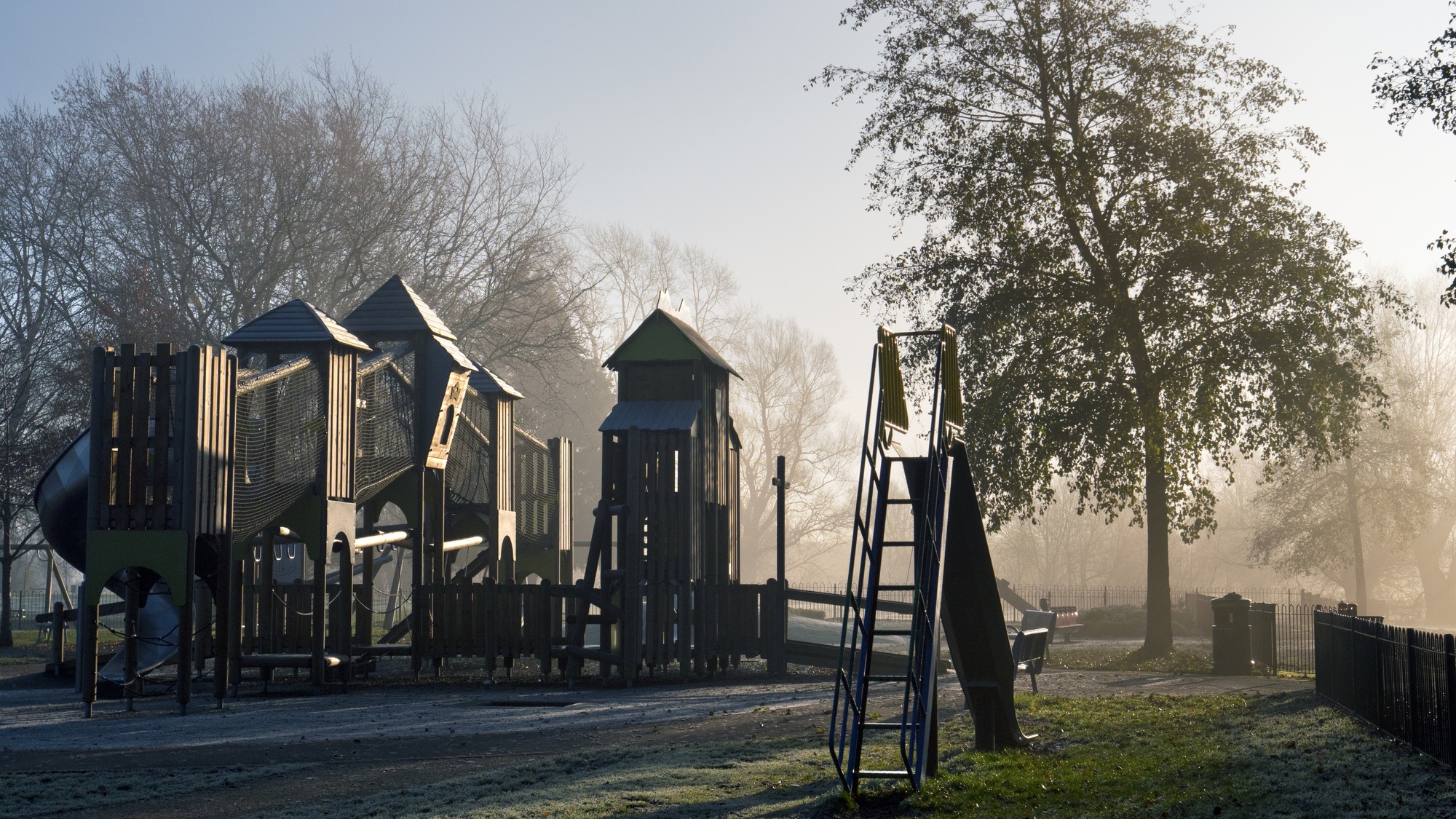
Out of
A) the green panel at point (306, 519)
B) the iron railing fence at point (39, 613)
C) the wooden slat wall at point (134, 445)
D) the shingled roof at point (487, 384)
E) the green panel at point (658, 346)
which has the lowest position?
the iron railing fence at point (39, 613)

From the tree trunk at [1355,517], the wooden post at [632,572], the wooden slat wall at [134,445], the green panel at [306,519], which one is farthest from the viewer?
the tree trunk at [1355,517]

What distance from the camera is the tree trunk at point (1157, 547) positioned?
24500mm

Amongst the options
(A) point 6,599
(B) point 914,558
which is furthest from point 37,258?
(B) point 914,558

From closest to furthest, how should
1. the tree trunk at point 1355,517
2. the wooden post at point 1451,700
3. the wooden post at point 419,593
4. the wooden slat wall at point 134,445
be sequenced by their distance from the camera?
the wooden post at point 1451,700 → the wooden slat wall at point 134,445 → the wooden post at point 419,593 → the tree trunk at point 1355,517

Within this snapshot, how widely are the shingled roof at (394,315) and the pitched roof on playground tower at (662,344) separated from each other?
2.92 m

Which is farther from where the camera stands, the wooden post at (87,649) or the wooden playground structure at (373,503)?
the wooden playground structure at (373,503)

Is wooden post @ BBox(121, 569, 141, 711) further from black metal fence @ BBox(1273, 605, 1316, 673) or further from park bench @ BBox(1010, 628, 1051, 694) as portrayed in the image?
black metal fence @ BBox(1273, 605, 1316, 673)

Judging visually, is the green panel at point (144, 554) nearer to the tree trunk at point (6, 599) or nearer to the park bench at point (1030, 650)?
the park bench at point (1030, 650)

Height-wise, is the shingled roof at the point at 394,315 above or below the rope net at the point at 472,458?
above

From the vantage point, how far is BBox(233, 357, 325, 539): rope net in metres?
16.2

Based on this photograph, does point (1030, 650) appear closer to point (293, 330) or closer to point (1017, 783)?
point (1017, 783)

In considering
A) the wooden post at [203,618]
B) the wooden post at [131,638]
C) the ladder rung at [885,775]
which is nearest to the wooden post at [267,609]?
the wooden post at [203,618]

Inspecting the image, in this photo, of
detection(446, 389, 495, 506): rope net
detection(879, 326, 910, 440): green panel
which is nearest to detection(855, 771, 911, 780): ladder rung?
detection(879, 326, 910, 440): green panel

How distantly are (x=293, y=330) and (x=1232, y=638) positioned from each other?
50.6ft
